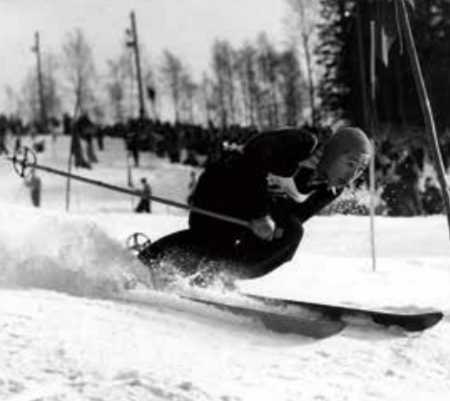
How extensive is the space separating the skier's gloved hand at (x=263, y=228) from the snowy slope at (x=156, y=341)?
69 centimetres

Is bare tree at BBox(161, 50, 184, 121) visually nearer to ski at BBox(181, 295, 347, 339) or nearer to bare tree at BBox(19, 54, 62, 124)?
bare tree at BBox(19, 54, 62, 124)

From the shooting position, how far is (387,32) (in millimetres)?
8531

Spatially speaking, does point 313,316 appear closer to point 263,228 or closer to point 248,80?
point 263,228

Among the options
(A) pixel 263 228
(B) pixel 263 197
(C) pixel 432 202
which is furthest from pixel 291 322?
(C) pixel 432 202

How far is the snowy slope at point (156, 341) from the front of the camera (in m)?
3.84

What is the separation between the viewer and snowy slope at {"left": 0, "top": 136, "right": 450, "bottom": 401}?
3842 millimetres

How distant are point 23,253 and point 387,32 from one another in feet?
14.7

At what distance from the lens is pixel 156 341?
14.7 feet

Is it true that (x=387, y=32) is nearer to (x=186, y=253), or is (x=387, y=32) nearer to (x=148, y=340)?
(x=186, y=253)

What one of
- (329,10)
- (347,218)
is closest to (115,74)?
(329,10)

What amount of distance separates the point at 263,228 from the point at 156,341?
6.03 feet

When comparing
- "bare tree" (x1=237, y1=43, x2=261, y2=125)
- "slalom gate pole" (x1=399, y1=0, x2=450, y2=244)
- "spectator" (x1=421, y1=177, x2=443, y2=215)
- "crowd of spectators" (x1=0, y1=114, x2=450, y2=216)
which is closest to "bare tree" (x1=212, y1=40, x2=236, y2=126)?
"bare tree" (x1=237, y1=43, x2=261, y2=125)

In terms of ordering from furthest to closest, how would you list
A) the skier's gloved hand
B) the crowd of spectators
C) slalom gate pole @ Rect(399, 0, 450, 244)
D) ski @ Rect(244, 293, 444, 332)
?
the crowd of spectators
slalom gate pole @ Rect(399, 0, 450, 244)
the skier's gloved hand
ski @ Rect(244, 293, 444, 332)

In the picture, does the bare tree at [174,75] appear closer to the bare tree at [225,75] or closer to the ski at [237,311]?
the bare tree at [225,75]
